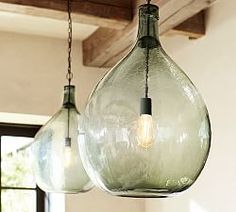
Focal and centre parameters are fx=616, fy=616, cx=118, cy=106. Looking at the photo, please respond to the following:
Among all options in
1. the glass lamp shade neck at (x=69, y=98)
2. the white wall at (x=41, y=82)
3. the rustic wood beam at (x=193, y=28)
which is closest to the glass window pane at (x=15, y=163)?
the white wall at (x=41, y=82)

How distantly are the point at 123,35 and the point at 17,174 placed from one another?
1062 mm

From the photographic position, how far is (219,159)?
107 inches

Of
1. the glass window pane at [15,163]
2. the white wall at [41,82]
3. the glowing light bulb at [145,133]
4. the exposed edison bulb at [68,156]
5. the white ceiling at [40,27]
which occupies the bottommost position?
→ the glowing light bulb at [145,133]

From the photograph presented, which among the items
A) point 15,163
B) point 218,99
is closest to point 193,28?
point 218,99

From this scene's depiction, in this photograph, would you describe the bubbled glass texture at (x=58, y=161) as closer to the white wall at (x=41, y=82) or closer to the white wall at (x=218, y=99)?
the white wall at (x=218, y=99)

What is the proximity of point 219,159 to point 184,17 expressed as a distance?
0.64 metres

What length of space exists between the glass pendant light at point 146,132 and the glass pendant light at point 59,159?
0.69 meters

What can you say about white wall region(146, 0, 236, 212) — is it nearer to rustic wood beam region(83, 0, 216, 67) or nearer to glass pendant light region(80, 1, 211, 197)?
rustic wood beam region(83, 0, 216, 67)

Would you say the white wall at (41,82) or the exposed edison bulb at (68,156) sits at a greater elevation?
the white wall at (41,82)

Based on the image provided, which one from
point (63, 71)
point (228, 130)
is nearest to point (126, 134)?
point (228, 130)

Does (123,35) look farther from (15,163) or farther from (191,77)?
(15,163)

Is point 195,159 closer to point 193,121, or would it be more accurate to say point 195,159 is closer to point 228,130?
point 193,121

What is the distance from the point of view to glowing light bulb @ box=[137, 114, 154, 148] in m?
1.21

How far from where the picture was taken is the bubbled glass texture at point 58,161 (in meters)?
1.99
